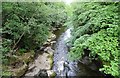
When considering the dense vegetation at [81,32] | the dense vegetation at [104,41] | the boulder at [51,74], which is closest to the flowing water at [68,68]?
the boulder at [51,74]

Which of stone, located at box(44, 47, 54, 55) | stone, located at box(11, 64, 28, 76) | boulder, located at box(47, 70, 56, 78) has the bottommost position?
boulder, located at box(47, 70, 56, 78)

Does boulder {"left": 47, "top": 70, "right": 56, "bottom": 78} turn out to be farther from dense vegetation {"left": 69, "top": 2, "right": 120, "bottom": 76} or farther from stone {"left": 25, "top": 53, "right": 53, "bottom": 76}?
dense vegetation {"left": 69, "top": 2, "right": 120, "bottom": 76}

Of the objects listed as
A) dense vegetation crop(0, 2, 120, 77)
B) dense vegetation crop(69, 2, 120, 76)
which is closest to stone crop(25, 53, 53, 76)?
dense vegetation crop(0, 2, 120, 77)

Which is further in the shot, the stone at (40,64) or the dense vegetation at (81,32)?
the stone at (40,64)

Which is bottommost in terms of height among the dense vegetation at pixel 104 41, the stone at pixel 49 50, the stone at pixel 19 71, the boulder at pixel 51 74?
the boulder at pixel 51 74

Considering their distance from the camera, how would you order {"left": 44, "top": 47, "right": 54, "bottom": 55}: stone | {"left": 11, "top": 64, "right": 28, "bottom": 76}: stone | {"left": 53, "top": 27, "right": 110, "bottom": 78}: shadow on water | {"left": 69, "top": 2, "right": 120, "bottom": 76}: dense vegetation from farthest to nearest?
{"left": 44, "top": 47, "right": 54, "bottom": 55}: stone < {"left": 11, "top": 64, "right": 28, "bottom": 76}: stone < {"left": 53, "top": 27, "right": 110, "bottom": 78}: shadow on water < {"left": 69, "top": 2, "right": 120, "bottom": 76}: dense vegetation

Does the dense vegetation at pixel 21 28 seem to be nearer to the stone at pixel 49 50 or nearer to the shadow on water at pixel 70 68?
the stone at pixel 49 50

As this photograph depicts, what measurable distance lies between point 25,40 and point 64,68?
1.39 meters

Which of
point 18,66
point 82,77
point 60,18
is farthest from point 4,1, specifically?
point 60,18

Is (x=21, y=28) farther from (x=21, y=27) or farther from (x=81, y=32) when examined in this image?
(x=81, y=32)

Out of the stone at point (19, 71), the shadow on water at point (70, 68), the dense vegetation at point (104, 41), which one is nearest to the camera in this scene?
the dense vegetation at point (104, 41)

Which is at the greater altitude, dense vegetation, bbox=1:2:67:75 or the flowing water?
dense vegetation, bbox=1:2:67:75

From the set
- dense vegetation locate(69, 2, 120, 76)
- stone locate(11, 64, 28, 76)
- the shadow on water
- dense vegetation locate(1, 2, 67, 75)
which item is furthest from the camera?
dense vegetation locate(1, 2, 67, 75)

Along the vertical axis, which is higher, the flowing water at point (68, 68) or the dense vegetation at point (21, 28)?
the dense vegetation at point (21, 28)
